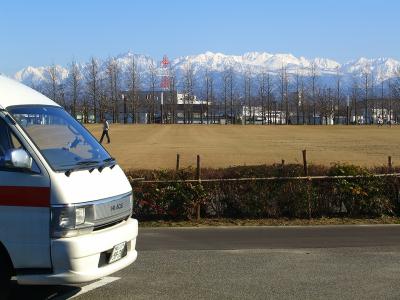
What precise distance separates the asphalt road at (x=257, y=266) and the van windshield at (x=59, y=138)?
1.49 m

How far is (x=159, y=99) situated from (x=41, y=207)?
12480 cm

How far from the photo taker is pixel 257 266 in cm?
746

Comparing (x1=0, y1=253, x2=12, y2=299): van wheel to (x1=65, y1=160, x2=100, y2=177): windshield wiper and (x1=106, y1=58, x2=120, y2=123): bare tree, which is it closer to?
(x1=65, y1=160, x2=100, y2=177): windshield wiper

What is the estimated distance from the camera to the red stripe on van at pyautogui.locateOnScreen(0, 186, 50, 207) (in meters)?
5.10

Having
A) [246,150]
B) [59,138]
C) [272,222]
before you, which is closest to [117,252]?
[59,138]

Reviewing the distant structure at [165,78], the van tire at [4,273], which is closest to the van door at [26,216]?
the van tire at [4,273]

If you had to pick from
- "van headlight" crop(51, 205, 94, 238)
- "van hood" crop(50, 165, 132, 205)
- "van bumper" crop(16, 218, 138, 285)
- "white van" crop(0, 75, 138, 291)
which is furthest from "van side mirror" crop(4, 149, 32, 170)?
"van bumper" crop(16, 218, 138, 285)

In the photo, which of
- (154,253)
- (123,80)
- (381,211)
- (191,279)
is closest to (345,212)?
(381,211)

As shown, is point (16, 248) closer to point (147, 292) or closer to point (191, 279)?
point (147, 292)

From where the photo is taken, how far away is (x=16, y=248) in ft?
16.9

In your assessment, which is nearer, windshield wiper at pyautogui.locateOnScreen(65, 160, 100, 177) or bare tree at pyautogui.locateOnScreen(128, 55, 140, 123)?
windshield wiper at pyautogui.locateOnScreen(65, 160, 100, 177)

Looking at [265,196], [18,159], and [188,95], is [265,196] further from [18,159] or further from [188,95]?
[188,95]

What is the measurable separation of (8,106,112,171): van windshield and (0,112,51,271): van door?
25 centimetres

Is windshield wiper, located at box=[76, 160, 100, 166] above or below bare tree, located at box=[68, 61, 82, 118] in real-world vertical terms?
below
